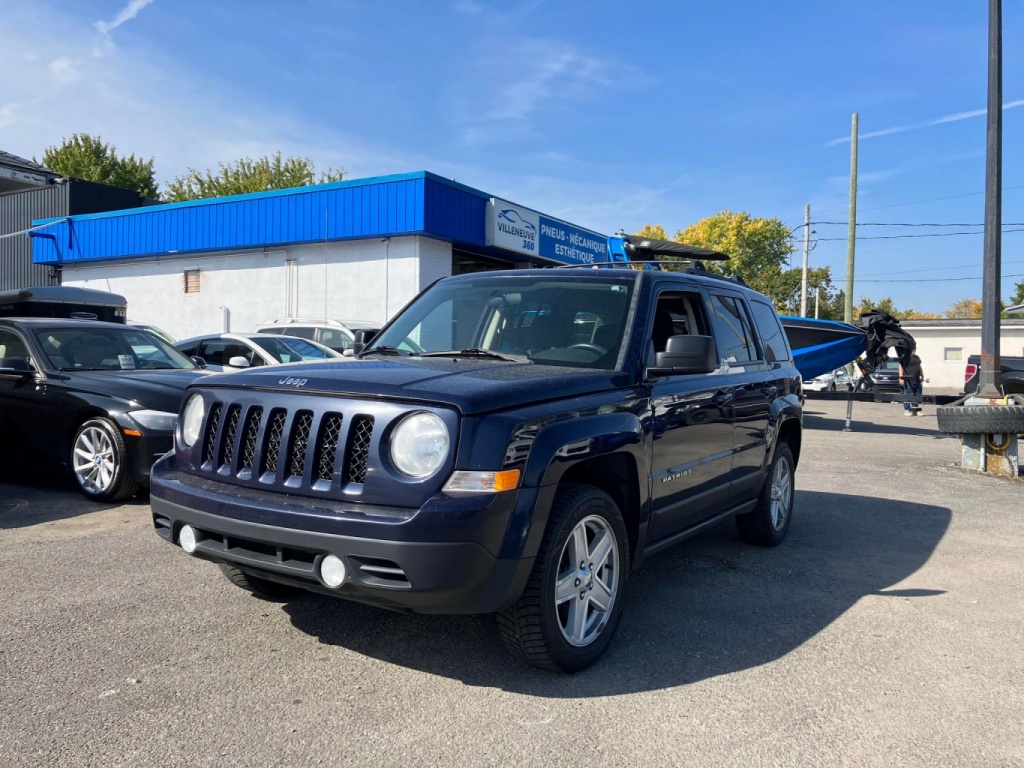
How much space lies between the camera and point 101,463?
20.7 ft

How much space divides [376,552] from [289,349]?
951 cm

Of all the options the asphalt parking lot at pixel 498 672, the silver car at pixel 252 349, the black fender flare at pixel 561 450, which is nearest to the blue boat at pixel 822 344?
the silver car at pixel 252 349

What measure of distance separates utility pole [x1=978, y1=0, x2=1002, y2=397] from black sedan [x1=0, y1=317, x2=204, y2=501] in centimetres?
956

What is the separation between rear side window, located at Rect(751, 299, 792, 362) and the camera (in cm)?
580

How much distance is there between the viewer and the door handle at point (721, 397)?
181 inches

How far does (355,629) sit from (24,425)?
15.0 ft

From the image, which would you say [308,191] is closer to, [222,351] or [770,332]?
[222,351]

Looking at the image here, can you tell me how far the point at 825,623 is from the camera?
421 cm

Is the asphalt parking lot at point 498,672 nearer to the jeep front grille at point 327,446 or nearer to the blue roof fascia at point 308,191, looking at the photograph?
the jeep front grille at point 327,446

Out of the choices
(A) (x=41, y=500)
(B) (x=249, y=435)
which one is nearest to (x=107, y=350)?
(A) (x=41, y=500)

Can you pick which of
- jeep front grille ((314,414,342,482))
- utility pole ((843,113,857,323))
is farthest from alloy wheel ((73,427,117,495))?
utility pole ((843,113,857,323))

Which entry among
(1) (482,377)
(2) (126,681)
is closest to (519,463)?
(1) (482,377)

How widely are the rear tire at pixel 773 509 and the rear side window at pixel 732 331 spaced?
2.83 ft

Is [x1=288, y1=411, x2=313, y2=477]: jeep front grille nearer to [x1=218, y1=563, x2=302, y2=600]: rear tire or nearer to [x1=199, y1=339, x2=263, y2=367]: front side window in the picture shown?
[x1=218, y1=563, x2=302, y2=600]: rear tire
